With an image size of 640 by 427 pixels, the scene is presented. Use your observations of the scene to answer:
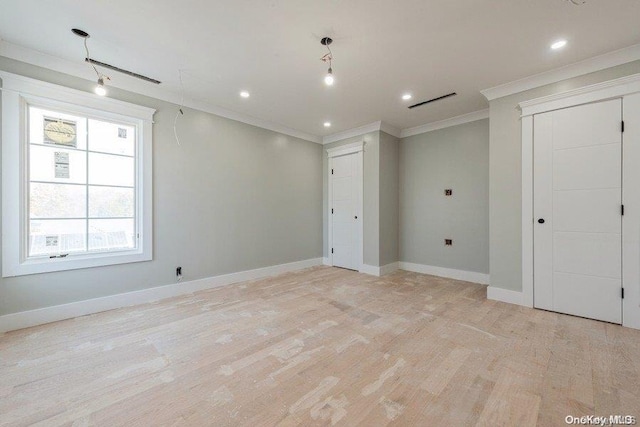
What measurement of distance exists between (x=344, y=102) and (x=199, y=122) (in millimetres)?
2185

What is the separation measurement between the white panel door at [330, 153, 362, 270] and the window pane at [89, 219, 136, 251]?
3498 mm

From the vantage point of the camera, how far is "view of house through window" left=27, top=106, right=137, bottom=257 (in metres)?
2.77

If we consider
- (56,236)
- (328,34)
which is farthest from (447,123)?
(56,236)

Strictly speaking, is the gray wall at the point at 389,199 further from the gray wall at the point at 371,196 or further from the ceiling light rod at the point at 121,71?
the ceiling light rod at the point at 121,71

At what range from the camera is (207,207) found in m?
A: 3.95

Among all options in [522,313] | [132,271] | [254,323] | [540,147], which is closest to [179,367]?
[254,323]

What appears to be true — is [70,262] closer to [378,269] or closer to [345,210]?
[345,210]

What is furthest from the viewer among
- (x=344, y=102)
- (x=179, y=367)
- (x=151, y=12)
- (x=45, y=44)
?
(x=344, y=102)

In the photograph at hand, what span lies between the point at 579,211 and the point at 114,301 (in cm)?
551

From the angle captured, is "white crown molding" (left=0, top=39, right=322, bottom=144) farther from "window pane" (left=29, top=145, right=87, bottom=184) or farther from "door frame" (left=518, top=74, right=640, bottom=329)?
"door frame" (left=518, top=74, right=640, bottom=329)

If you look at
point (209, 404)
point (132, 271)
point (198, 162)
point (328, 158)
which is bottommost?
point (209, 404)

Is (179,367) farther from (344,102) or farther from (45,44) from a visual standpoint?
(344,102)

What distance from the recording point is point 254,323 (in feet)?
8.91

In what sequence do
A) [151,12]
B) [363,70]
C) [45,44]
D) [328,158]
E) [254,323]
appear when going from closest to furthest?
[151,12] → [45,44] → [254,323] → [363,70] → [328,158]
